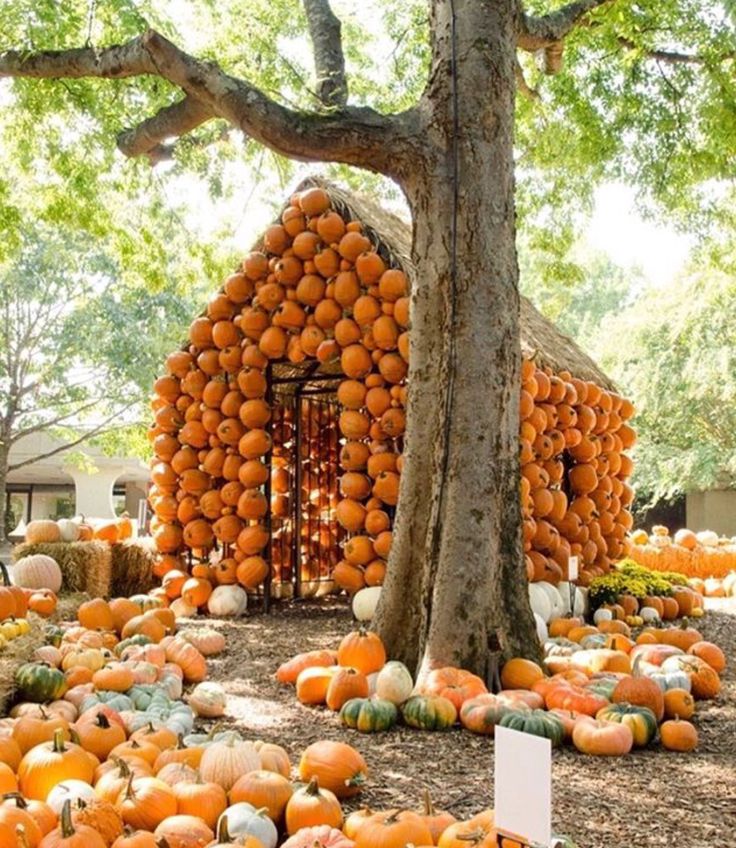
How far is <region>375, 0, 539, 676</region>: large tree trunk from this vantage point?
5.20m

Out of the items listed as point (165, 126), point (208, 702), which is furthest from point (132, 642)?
point (165, 126)

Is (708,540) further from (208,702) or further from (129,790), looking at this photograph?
(129,790)

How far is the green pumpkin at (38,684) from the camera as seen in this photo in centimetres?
445

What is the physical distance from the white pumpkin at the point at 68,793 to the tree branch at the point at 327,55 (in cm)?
549

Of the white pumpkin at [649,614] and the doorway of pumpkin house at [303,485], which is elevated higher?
the doorway of pumpkin house at [303,485]

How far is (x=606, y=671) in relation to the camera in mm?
5453

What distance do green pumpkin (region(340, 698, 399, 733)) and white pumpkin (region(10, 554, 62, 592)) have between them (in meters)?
4.95

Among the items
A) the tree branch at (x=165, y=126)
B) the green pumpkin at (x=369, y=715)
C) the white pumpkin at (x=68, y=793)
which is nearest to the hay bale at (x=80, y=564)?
the tree branch at (x=165, y=126)

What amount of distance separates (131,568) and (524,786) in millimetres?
7914

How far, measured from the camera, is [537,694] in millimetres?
4770

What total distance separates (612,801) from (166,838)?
1803mm

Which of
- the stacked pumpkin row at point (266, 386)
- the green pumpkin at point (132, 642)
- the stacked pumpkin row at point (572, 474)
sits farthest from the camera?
the stacked pumpkin row at point (572, 474)

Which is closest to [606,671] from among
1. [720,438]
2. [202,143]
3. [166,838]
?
[166,838]

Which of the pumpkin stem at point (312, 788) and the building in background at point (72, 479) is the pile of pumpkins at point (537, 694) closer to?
the pumpkin stem at point (312, 788)
